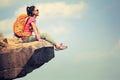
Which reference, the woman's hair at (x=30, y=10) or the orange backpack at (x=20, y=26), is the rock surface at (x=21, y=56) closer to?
the orange backpack at (x=20, y=26)

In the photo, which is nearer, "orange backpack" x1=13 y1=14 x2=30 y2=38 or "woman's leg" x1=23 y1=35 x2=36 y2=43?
"woman's leg" x1=23 y1=35 x2=36 y2=43

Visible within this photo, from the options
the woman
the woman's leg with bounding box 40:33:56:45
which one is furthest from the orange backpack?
the woman's leg with bounding box 40:33:56:45

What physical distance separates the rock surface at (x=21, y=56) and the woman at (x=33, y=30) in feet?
0.45

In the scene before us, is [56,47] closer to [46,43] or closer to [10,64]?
[46,43]

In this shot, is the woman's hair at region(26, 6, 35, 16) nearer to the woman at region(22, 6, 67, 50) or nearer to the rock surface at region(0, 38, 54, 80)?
the woman at region(22, 6, 67, 50)

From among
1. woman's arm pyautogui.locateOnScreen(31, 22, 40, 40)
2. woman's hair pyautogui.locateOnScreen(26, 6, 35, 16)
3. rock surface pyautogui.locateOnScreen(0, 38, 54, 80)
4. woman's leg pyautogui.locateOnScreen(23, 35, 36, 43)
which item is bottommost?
rock surface pyautogui.locateOnScreen(0, 38, 54, 80)

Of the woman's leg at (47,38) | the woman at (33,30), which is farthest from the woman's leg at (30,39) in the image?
the woman's leg at (47,38)

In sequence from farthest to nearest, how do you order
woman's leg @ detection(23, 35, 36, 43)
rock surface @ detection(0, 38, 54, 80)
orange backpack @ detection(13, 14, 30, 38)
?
orange backpack @ detection(13, 14, 30, 38), woman's leg @ detection(23, 35, 36, 43), rock surface @ detection(0, 38, 54, 80)

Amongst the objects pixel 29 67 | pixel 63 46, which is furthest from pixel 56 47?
pixel 29 67

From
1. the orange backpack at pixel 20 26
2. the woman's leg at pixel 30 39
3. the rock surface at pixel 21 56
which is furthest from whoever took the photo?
the orange backpack at pixel 20 26

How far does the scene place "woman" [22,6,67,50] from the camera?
12.3 metres

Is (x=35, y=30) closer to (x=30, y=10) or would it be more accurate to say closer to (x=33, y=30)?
(x=33, y=30)

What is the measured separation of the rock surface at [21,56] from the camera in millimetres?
12164

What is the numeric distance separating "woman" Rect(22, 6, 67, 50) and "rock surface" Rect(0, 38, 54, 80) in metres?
0.14
